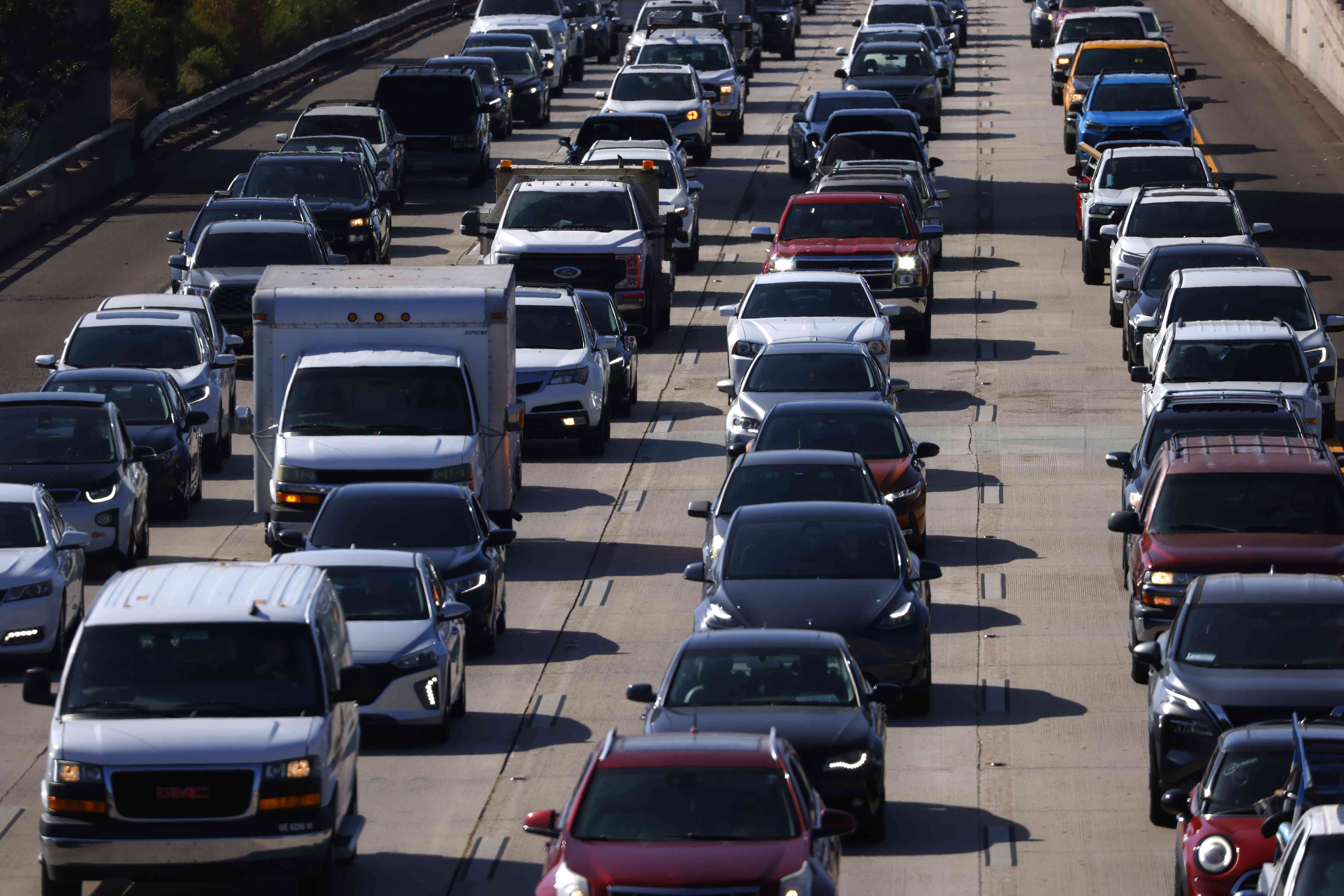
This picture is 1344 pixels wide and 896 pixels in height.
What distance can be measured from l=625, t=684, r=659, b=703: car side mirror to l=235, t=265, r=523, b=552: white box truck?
790 cm

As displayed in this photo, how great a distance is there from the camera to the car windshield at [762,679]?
15523 mm

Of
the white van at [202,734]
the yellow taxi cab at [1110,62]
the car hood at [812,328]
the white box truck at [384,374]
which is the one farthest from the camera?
the yellow taxi cab at [1110,62]

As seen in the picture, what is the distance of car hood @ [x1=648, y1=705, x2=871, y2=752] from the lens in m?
15.0

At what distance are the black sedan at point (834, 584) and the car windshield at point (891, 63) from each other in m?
34.3

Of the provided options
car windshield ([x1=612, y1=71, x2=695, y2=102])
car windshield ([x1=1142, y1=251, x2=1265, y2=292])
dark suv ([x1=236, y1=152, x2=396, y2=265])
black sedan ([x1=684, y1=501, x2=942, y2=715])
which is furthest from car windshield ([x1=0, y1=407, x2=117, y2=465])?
car windshield ([x1=612, y1=71, x2=695, y2=102])

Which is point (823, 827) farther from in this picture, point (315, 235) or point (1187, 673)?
point (315, 235)

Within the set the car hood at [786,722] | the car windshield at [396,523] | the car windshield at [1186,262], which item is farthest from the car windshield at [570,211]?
the car hood at [786,722]

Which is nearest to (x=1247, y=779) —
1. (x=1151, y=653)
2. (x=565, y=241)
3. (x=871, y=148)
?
(x=1151, y=653)

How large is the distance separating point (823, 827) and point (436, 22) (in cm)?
6893

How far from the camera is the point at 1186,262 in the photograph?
31797 mm

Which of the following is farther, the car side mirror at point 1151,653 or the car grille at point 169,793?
the car side mirror at point 1151,653

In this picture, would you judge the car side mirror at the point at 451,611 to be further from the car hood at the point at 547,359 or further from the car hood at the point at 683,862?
the car hood at the point at 547,359

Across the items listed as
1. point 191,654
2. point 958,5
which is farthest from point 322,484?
point 958,5

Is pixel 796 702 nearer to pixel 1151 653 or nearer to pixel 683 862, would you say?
pixel 1151 653
